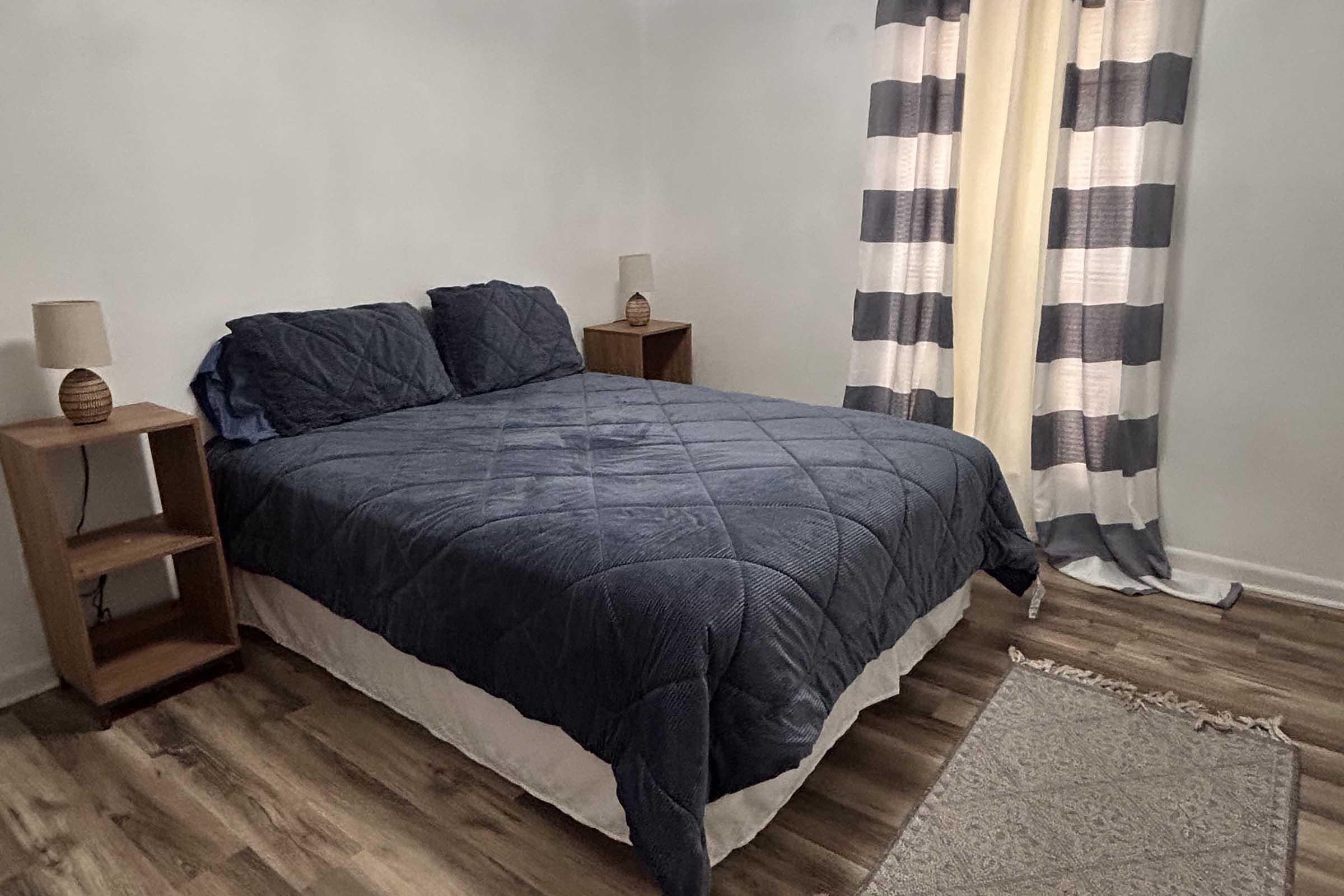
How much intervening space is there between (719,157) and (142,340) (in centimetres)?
246

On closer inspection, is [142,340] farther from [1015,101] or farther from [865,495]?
[1015,101]

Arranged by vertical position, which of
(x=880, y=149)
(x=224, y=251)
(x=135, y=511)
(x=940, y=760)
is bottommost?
(x=940, y=760)

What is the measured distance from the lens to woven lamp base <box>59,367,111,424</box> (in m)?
2.18

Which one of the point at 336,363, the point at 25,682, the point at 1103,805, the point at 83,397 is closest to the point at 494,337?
the point at 336,363

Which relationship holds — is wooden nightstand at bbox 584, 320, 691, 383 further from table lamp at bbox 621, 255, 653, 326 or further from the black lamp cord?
the black lamp cord

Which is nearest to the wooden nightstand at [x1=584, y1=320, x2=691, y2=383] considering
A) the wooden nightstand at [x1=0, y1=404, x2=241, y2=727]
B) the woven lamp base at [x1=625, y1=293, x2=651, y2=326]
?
the woven lamp base at [x1=625, y1=293, x2=651, y2=326]

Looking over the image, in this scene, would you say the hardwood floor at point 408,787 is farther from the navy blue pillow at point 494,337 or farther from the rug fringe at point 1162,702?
the navy blue pillow at point 494,337

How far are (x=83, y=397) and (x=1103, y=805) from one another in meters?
2.66

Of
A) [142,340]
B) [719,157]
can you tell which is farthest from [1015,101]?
[142,340]

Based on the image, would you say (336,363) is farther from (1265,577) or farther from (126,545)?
(1265,577)

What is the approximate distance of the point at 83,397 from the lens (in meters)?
2.19

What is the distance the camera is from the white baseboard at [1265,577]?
8.90ft

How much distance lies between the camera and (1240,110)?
261cm

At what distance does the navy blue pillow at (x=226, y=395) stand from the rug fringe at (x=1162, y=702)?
7.81 feet
